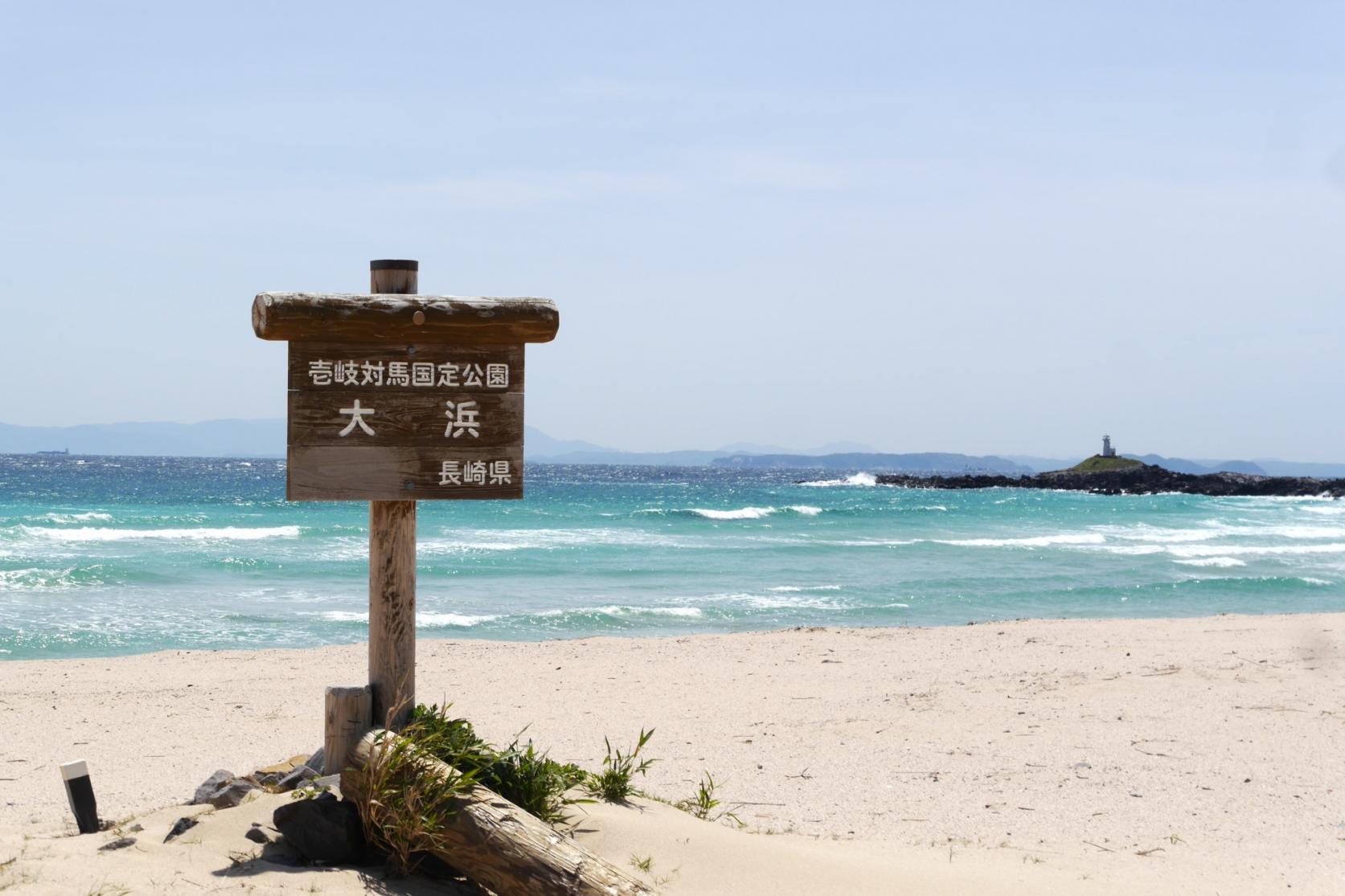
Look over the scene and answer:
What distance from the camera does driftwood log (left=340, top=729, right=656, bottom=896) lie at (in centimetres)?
373

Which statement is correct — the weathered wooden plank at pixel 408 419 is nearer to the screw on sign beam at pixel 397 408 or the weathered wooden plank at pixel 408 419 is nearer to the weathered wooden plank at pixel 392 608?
the screw on sign beam at pixel 397 408

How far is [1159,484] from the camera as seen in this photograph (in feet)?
241

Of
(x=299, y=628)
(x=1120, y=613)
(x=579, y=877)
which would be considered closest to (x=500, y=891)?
(x=579, y=877)

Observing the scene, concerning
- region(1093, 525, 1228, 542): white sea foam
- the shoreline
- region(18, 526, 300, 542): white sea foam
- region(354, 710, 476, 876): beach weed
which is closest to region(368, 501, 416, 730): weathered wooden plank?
region(354, 710, 476, 876): beach weed

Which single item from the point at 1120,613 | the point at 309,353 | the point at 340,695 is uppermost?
the point at 309,353

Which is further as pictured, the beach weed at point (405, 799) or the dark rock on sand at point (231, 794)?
the dark rock on sand at point (231, 794)

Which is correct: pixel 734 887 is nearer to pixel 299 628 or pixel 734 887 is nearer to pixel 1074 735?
pixel 1074 735

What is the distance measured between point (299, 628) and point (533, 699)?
608 centimetres

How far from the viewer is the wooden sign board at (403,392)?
434 centimetres

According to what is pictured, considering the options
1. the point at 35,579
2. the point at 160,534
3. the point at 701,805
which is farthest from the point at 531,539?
the point at 701,805

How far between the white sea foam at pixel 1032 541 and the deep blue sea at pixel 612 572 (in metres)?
0.15

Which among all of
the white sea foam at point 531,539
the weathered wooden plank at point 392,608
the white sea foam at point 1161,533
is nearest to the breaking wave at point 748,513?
the white sea foam at point 531,539

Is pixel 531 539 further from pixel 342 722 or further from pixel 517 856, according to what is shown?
pixel 517 856

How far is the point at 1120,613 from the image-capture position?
1666 cm
